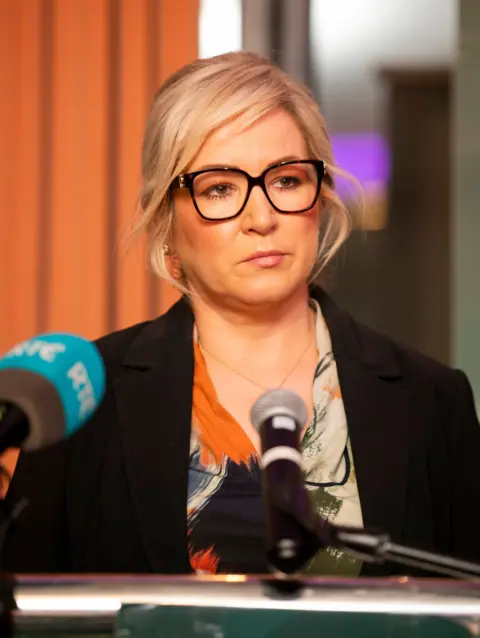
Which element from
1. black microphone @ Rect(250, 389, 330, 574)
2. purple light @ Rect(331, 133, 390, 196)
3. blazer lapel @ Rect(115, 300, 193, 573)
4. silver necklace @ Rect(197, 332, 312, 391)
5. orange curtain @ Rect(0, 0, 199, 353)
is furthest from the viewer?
purple light @ Rect(331, 133, 390, 196)

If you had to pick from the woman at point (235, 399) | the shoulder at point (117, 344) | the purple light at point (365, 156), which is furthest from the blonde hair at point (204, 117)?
the purple light at point (365, 156)

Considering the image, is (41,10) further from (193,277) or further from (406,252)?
(406,252)

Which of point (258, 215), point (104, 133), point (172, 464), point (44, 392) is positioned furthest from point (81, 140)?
point (44, 392)

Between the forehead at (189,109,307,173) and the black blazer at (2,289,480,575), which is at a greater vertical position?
the forehead at (189,109,307,173)

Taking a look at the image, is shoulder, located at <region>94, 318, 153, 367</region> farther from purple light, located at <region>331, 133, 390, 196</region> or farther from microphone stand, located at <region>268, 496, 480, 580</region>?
purple light, located at <region>331, 133, 390, 196</region>

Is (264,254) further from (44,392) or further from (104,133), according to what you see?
(104,133)

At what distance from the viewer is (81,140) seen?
2051 millimetres

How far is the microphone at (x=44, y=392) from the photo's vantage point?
0.74 meters

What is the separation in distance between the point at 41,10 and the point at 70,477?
124 cm

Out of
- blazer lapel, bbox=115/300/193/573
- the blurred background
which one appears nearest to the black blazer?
blazer lapel, bbox=115/300/193/573

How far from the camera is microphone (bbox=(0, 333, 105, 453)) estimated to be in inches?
29.2

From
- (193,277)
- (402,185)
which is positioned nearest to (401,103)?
(402,185)

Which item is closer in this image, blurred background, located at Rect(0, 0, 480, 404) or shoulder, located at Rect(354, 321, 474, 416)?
shoulder, located at Rect(354, 321, 474, 416)

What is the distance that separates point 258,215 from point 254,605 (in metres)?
0.60
